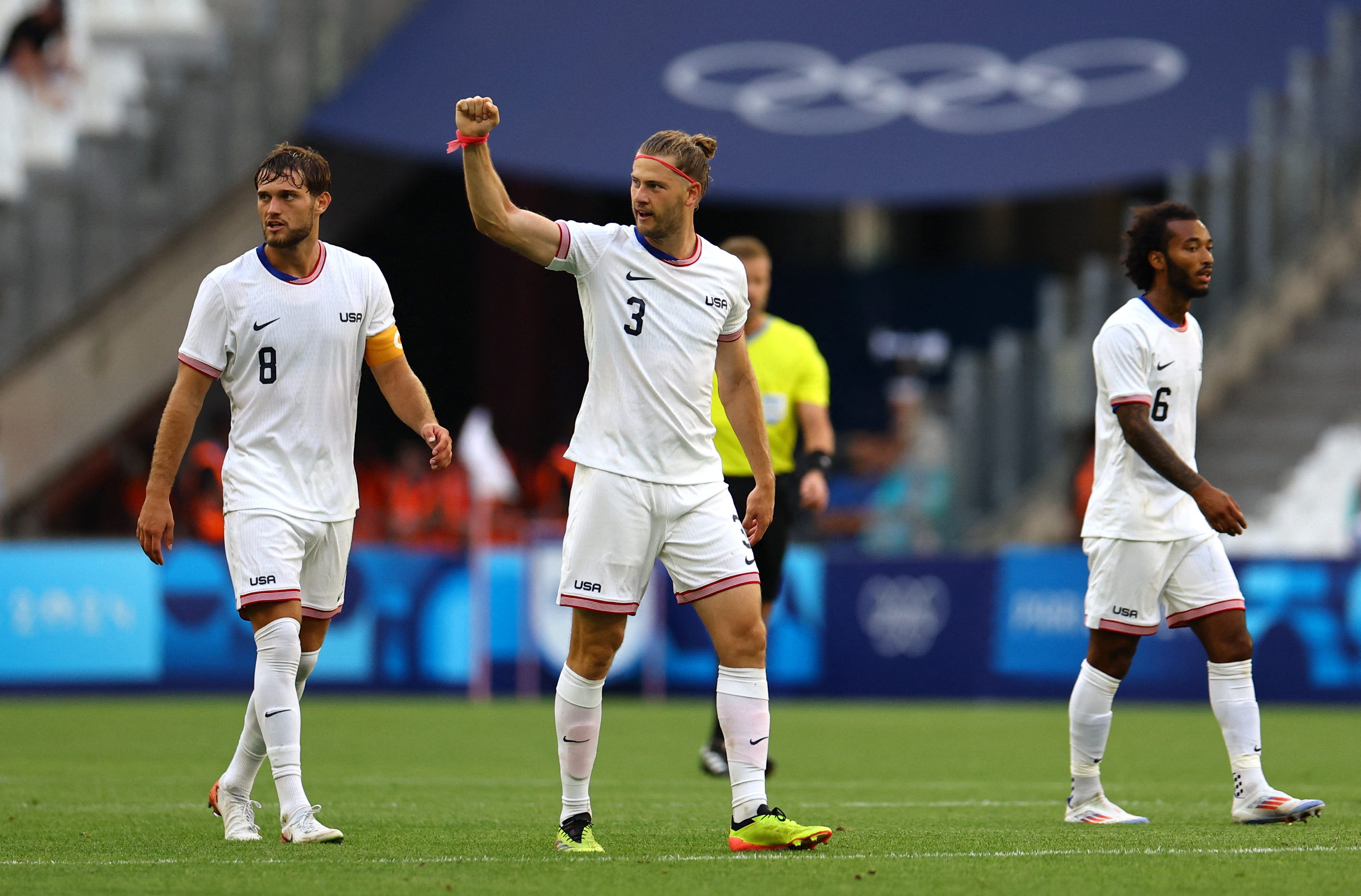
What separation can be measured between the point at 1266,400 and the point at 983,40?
5219mm

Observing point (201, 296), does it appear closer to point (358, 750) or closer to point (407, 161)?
point (358, 750)

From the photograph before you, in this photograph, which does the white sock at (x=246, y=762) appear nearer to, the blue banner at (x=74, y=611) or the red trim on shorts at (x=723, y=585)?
the red trim on shorts at (x=723, y=585)

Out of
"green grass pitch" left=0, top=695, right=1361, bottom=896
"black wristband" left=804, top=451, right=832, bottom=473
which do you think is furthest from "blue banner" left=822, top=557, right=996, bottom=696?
"black wristband" left=804, top=451, right=832, bottom=473

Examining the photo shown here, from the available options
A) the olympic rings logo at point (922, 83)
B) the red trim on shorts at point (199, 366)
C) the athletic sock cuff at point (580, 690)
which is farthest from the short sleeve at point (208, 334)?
the olympic rings logo at point (922, 83)

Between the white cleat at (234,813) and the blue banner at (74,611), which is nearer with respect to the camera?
the white cleat at (234,813)

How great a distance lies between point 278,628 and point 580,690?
112 centimetres

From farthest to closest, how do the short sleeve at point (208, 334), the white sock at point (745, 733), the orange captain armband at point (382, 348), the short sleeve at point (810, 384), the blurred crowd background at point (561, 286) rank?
1. the blurred crowd background at point (561, 286)
2. the short sleeve at point (810, 384)
3. the orange captain armband at point (382, 348)
4. the short sleeve at point (208, 334)
5. the white sock at point (745, 733)

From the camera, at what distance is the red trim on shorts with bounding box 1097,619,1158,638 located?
7.80 m

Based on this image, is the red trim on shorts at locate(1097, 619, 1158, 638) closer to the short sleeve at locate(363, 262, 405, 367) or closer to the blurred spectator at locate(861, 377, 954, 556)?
the short sleeve at locate(363, 262, 405, 367)

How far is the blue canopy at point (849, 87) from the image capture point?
21656 mm

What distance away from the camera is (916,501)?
64.0 feet

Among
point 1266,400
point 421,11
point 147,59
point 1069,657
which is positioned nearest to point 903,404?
point 1266,400

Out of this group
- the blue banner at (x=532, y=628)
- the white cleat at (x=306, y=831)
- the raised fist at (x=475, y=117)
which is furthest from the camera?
the blue banner at (x=532, y=628)

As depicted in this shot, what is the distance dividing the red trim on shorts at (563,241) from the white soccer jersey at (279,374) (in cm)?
106
